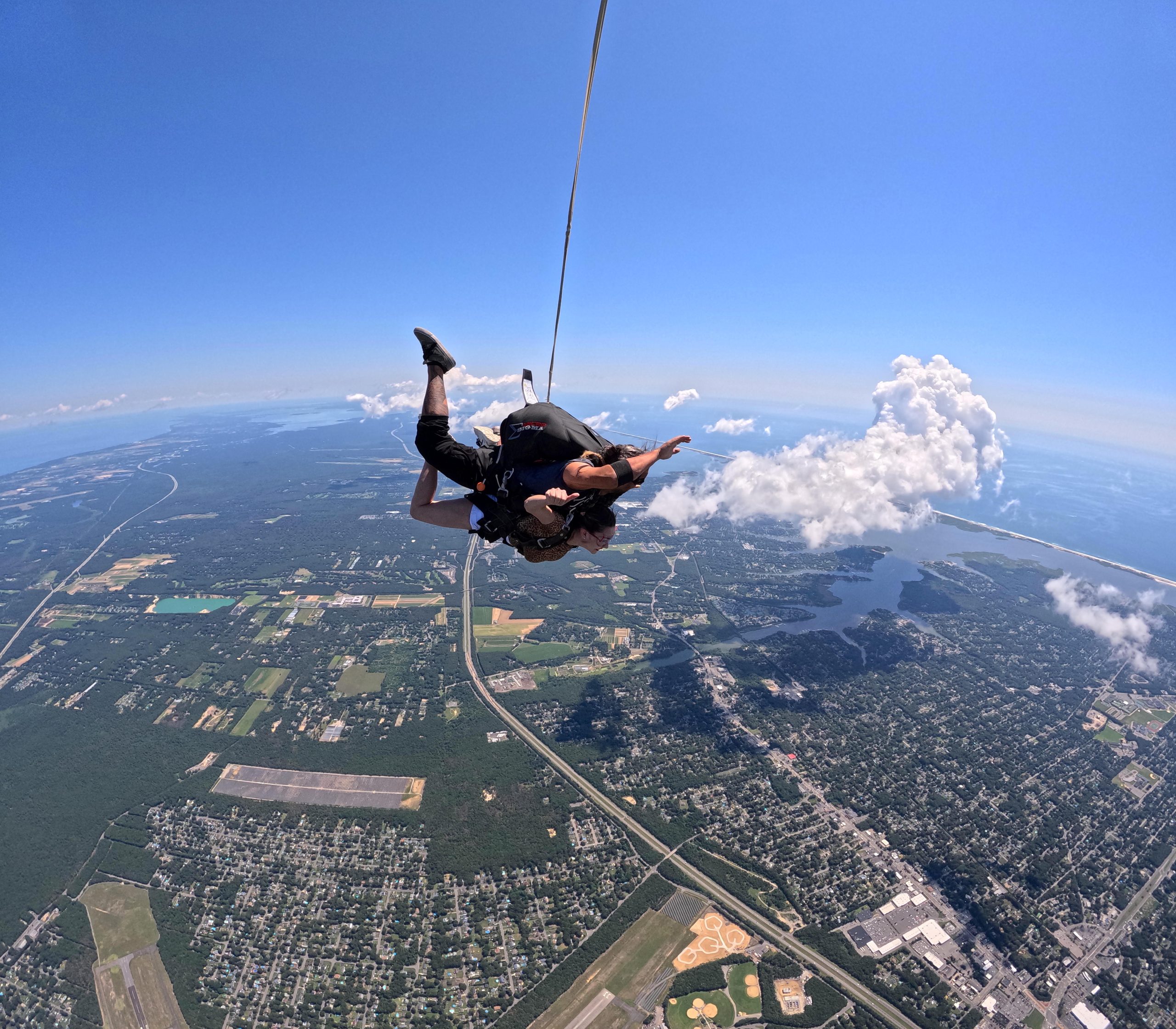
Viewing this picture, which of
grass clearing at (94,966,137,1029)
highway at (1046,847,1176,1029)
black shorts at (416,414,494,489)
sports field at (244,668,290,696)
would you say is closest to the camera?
black shorts at (416,414,494,489)

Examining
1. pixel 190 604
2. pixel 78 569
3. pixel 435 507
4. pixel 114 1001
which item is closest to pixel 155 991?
pixel 114 1001

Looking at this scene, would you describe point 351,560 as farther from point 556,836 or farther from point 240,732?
point 556,836

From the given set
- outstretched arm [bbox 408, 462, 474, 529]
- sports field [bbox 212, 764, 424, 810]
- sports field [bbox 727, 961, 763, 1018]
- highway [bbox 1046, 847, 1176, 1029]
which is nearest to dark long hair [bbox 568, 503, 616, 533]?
outstretched arm [bbox 408, 462, 474, 529]

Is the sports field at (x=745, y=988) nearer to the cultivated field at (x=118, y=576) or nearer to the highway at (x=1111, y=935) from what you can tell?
the highway at (x=1111, y=935)

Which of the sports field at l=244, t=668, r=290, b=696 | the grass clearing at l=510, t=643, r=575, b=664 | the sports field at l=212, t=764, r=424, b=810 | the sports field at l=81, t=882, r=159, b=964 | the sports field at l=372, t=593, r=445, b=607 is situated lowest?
the sports field at l=81, t=882, r=159, b=964

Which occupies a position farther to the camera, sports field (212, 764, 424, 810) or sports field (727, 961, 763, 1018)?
sports field (212, 764, 424, 810)

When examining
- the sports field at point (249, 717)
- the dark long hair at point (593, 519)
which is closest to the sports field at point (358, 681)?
the sports field at point (249, 717)

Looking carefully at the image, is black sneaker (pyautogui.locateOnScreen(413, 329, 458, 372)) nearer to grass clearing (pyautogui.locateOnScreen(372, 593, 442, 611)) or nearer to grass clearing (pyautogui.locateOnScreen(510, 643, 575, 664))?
grass clearing (pyautogui.locateOnScreen(510, 643, 575, 664))
